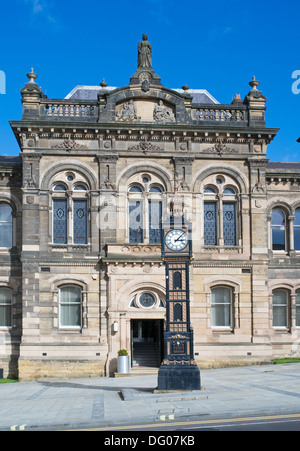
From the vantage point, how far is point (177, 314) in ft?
61.7

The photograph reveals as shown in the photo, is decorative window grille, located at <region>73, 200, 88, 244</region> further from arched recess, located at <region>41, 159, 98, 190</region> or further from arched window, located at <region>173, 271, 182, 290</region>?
arched window, located at <region>173, 271, 182, 290</region>

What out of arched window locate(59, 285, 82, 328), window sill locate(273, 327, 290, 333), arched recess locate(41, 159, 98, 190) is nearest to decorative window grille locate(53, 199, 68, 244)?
arched recess locate(41, 159, 98, 190)

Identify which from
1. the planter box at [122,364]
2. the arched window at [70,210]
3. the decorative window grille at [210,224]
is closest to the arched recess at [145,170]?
the arched window at [70,210]

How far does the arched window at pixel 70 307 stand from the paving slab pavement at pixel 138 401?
366cm

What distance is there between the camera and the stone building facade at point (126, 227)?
85.8ft

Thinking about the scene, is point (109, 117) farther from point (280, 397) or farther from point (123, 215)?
point (280, 397)

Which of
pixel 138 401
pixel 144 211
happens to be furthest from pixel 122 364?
pixel 138 401

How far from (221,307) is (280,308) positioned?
150 inches

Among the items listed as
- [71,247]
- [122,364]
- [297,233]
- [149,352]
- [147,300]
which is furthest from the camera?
Answer: [297,233]

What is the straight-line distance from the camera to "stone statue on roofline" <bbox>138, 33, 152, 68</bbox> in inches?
1115

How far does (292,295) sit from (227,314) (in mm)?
4073

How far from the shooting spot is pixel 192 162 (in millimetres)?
Result: 27562

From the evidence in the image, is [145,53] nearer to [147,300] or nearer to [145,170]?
[145,170]
